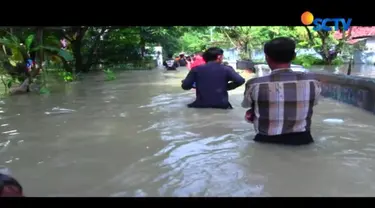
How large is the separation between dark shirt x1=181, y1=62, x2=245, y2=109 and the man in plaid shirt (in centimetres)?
234

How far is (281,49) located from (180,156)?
5.05ft

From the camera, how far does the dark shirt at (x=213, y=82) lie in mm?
6702

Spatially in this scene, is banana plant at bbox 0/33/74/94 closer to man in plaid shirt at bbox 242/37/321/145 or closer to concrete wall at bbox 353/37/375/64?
man in plaid shirt at bbox 242/37/321/145

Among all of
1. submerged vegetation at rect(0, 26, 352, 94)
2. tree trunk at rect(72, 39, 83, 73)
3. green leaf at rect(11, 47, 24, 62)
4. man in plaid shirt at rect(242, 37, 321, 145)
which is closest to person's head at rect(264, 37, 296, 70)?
man in plaid shirt at rect(242, 37, 321, 145)

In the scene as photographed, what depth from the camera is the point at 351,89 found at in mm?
8062

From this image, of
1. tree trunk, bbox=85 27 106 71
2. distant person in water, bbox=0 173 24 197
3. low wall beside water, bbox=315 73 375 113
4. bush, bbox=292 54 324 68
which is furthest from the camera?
tree trunk, bbox=85 27 106 71

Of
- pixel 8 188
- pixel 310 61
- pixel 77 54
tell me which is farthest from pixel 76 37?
pixel 8 188

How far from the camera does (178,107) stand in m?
8.04

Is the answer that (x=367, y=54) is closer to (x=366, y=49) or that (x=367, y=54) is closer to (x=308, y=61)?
(x=366, y=49)

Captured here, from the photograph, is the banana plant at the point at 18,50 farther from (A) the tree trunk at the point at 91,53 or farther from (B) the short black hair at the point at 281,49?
(A) the tree trunk at the point at 91,53

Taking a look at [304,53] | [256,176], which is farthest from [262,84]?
[304,53]

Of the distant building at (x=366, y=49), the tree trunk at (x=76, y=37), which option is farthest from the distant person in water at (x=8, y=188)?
the distant building at (x=366, y=49)

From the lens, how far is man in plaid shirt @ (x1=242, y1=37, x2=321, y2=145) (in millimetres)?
4082

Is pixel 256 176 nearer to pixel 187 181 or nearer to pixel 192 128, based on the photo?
pixel 187 181
